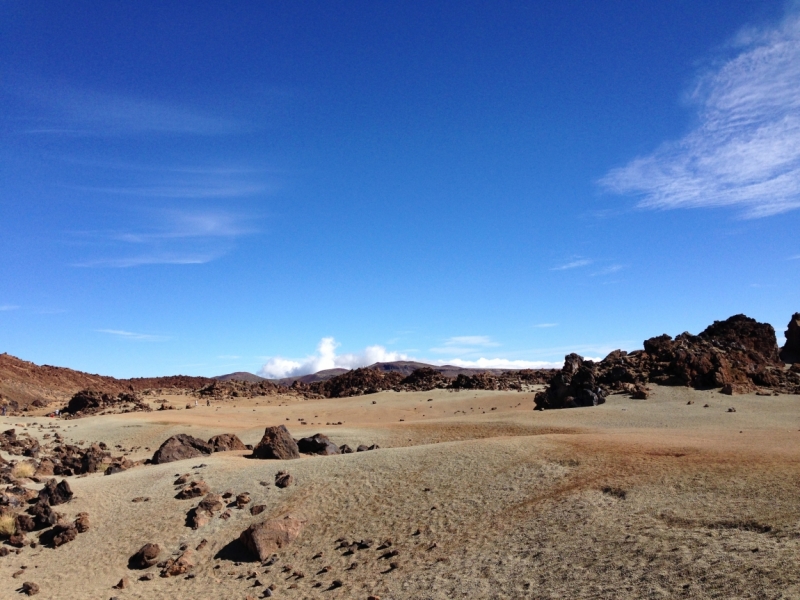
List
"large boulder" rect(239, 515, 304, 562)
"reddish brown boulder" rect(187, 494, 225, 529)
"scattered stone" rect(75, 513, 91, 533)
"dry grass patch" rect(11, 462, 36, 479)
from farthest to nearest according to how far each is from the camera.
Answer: "dry grass patch" rect(11, 462, 36, 479) → "scattered stone" rect(75, 513, 91, 533) → "reddish brown boulder" rect(187, 494, 225, 529) → "large boulder" rect(239, 515, 304, 562)

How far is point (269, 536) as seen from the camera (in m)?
12.1

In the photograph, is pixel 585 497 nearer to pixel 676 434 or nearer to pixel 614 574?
pixel 614 574

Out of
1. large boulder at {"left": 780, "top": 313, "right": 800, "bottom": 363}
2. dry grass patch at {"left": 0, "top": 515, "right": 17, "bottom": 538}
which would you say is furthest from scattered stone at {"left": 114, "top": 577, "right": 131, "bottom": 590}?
large boulder at {"left": 780, "top": 313, "right": 800, "bottom": 363}

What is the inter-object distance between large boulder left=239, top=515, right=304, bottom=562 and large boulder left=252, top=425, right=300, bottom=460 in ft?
20.4

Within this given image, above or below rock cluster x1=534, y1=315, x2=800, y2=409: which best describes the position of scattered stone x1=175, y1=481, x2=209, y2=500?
below

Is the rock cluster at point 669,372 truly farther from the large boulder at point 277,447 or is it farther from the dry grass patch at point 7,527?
the dry grass patch at point 7,527

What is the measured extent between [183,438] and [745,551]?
58.4 ft

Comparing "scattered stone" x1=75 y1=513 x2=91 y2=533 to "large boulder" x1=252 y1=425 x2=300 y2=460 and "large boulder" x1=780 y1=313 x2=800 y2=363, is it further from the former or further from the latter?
"large boulder" x1=780 y1=313 x2=800 y2=363

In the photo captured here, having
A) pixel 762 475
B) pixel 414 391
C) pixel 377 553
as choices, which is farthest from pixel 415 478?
pixel 414 391

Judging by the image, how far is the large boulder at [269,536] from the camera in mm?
11828

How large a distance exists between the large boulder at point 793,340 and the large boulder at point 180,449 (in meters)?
55.4

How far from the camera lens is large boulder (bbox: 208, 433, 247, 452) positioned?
21.3 m

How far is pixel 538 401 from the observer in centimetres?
3050

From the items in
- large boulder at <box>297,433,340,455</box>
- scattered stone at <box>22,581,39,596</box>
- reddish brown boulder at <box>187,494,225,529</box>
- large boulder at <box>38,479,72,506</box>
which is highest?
large boulder at <box>297,433,340,455</box>
